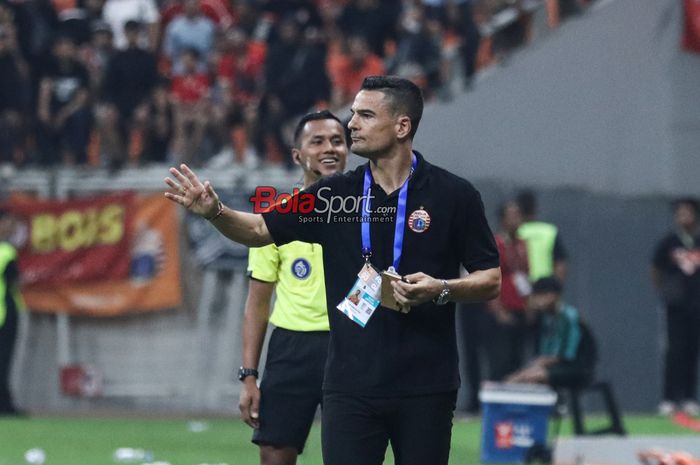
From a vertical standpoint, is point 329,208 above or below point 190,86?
below

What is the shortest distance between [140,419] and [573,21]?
6960 mm

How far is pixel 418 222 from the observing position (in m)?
6.26

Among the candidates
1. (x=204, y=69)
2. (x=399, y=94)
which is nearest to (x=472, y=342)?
(x=204, y=69)

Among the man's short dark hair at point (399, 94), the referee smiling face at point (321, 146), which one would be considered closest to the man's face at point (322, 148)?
the referee smiling face at point (321, 146)

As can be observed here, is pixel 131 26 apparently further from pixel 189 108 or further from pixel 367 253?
pixel 367 253

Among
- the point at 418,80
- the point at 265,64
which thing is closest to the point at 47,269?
the point at 265,64

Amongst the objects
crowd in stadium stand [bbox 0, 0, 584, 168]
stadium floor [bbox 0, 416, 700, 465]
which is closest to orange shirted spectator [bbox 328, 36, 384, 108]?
crowd in stadium stand [bbox 0, 0, 584, 168]

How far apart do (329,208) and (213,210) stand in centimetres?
48

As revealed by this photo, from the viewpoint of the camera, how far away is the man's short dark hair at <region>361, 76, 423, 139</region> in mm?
6344

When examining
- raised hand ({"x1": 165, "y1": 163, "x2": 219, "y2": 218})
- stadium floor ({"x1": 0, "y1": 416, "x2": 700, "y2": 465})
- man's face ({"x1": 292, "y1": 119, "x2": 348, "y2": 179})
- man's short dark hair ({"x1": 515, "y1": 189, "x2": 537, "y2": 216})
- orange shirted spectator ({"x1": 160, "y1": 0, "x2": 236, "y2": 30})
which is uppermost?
orange shirted spectator ({"x1": 160, "y1": 0, "x2": 236, "y2": 30})

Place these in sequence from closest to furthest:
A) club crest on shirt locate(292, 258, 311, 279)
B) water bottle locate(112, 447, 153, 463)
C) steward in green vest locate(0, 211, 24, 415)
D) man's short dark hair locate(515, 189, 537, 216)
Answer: club crest on shirt locate(292, 258, 311, 279), water bottle locate(112, 447, 153, 463), man's short dark hair locate(515, 189, 537, 216), steward in green vest locate(0, 211, 24, 415)

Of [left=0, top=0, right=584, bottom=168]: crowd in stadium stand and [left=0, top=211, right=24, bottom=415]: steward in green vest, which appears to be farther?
[left=0, top=211, right=24, bottom=415]: steward in green vest

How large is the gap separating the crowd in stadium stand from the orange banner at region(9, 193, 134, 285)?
56 centimetres

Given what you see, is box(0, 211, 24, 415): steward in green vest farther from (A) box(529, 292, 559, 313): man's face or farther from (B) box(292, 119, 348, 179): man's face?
(B) box(292, 119, 348, 179): man's face
